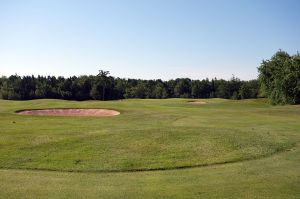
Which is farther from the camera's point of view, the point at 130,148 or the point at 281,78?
the point at 281,78

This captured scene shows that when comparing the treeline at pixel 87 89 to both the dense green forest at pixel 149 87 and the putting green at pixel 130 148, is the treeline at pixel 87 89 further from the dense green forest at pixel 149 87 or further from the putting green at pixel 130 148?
the putting green at pixel 130 148

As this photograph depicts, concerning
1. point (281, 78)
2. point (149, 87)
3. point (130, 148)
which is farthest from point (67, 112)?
point (149, 87)

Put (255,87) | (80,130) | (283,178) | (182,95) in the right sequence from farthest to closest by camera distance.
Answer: (182,95) → (255,87) → (80,130) → (283,178)

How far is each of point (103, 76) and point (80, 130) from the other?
10362 centimetres

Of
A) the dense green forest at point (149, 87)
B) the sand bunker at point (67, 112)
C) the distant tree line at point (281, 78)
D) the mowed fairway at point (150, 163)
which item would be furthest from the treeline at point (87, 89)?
the mowed fairway at point (150, 163)

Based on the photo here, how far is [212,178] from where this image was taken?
531 inches

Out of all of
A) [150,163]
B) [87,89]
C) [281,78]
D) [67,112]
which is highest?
[281,78]

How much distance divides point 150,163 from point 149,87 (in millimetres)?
136185

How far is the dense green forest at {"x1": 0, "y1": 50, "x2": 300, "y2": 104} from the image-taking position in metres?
66.1

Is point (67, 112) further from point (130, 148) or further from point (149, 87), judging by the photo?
point (149, 87)

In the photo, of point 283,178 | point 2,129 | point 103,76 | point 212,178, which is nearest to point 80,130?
point 2,129

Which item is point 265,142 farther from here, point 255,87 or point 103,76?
point 255,87

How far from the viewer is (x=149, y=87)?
152125mm

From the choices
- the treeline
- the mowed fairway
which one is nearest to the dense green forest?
the treeline
